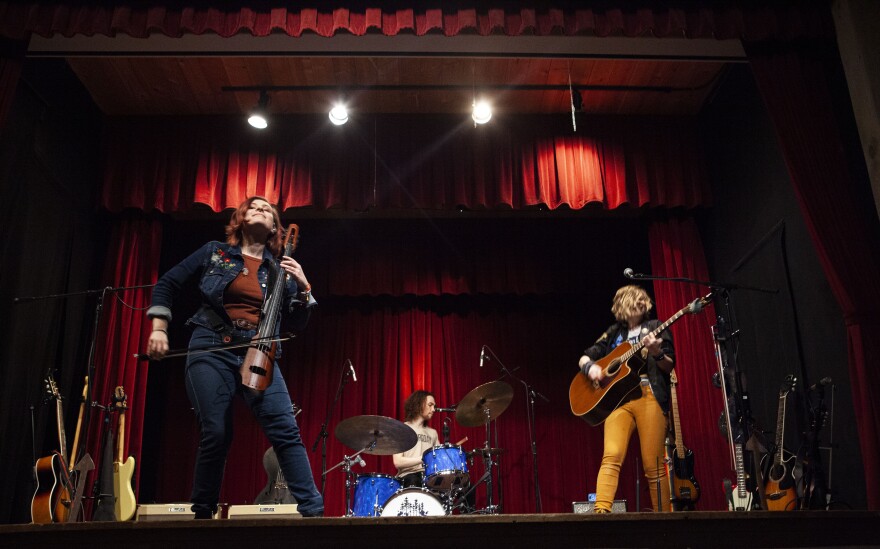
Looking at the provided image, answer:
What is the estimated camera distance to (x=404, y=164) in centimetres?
661

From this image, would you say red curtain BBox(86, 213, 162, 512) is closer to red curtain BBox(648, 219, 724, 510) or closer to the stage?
the stage

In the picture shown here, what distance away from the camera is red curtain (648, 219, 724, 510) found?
5871 mm

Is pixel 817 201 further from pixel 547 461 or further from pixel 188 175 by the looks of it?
pixel 188 175

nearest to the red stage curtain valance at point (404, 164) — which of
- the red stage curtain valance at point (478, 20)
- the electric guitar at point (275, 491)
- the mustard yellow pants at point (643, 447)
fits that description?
the red stage curtain valance at point (478, 20)

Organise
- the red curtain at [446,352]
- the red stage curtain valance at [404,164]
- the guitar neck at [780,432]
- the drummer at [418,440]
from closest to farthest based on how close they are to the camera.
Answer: the guitar neck at [780,432], the drummer at [418,440], the red stage curtain valance at [404,164], the red curtain at [446,352]

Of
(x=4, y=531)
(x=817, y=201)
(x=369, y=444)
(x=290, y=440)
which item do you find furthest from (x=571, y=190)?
(x=4, y=531)

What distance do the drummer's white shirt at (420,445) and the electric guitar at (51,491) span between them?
104 inches

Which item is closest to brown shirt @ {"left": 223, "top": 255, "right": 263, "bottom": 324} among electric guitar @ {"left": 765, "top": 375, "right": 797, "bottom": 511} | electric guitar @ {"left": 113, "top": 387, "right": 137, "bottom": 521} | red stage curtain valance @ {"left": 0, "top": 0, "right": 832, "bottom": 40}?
red stage curtain valance @ {"left": 0, "top": 0, "right": 832, "bottom": 40}

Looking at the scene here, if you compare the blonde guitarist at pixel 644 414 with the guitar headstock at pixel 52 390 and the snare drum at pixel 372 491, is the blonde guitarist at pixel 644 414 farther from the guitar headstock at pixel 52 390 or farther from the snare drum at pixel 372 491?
the guitar headstock at pixel 52 390

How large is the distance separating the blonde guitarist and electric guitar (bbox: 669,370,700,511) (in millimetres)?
88

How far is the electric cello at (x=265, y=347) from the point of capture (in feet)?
10.2

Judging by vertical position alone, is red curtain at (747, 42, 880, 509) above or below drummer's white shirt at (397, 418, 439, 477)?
above

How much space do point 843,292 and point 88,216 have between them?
584 centimetres

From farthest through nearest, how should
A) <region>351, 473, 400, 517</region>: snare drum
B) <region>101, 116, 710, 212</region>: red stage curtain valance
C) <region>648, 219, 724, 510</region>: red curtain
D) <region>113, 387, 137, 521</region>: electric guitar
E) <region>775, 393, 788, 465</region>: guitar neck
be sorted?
<region>101, 116, 710, 212</region>: red stage curtain valance, <region>648, 219, 724, 510</region>: red curtain, <region>351, 473, 400, 517</region>: snare drum, <region>113, 387, 137, 521</region>: electric guitar, <region>775, 393, 788, 465</region>: guitar neck
